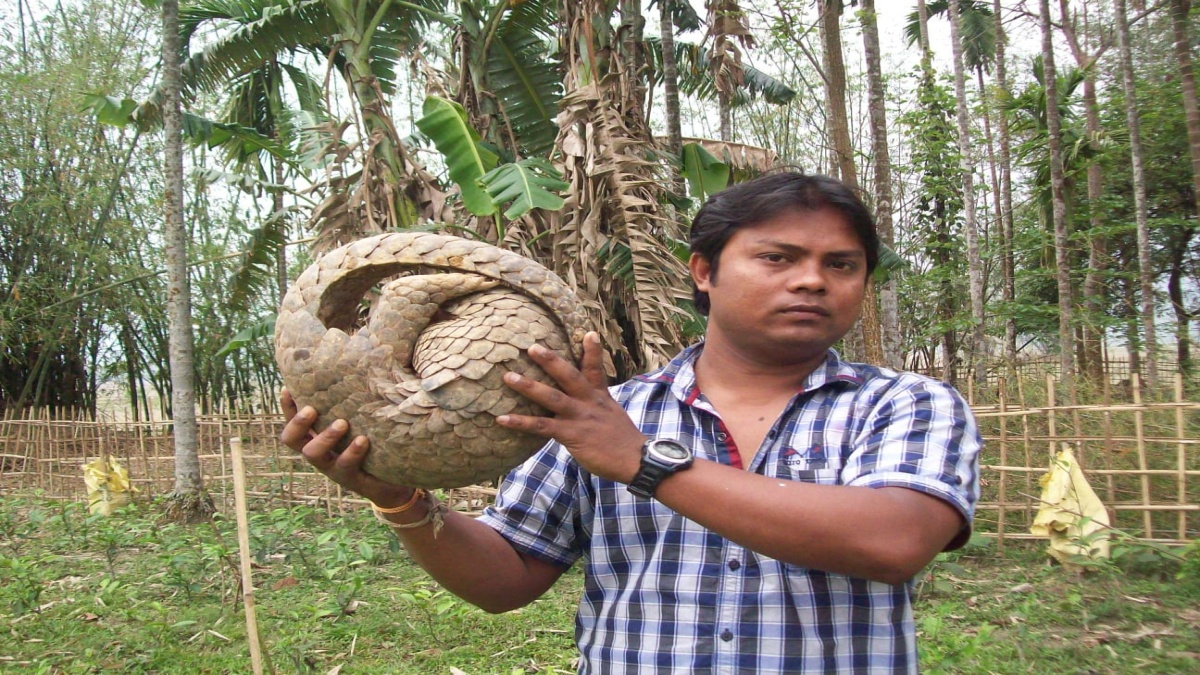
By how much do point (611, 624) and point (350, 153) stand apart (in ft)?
17.5

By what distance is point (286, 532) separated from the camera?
508 centimetres

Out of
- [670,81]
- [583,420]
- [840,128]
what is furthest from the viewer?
[840,128]

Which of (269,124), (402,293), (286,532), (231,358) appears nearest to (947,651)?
(402,293)

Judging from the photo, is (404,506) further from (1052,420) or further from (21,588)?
(1052,420)

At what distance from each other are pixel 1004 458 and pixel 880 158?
3.17 metres

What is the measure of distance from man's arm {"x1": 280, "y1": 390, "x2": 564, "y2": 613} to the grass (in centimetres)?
180

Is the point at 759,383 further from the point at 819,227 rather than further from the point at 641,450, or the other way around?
the point at 641,450

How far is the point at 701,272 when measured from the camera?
158 cm

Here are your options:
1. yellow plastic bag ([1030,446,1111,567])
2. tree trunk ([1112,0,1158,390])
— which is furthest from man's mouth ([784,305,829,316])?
tree trunk ([1112,0,1158,390])

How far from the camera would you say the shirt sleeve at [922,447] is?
118 centimetres

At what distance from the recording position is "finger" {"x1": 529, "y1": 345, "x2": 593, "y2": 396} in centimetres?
122

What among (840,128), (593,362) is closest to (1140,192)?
(840,128)

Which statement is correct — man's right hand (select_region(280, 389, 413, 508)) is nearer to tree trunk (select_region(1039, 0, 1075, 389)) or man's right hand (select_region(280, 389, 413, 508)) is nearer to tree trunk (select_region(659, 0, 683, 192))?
tree trunk (select_region(659, 0, 683, 192))

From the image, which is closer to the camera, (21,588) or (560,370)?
(560,370)
